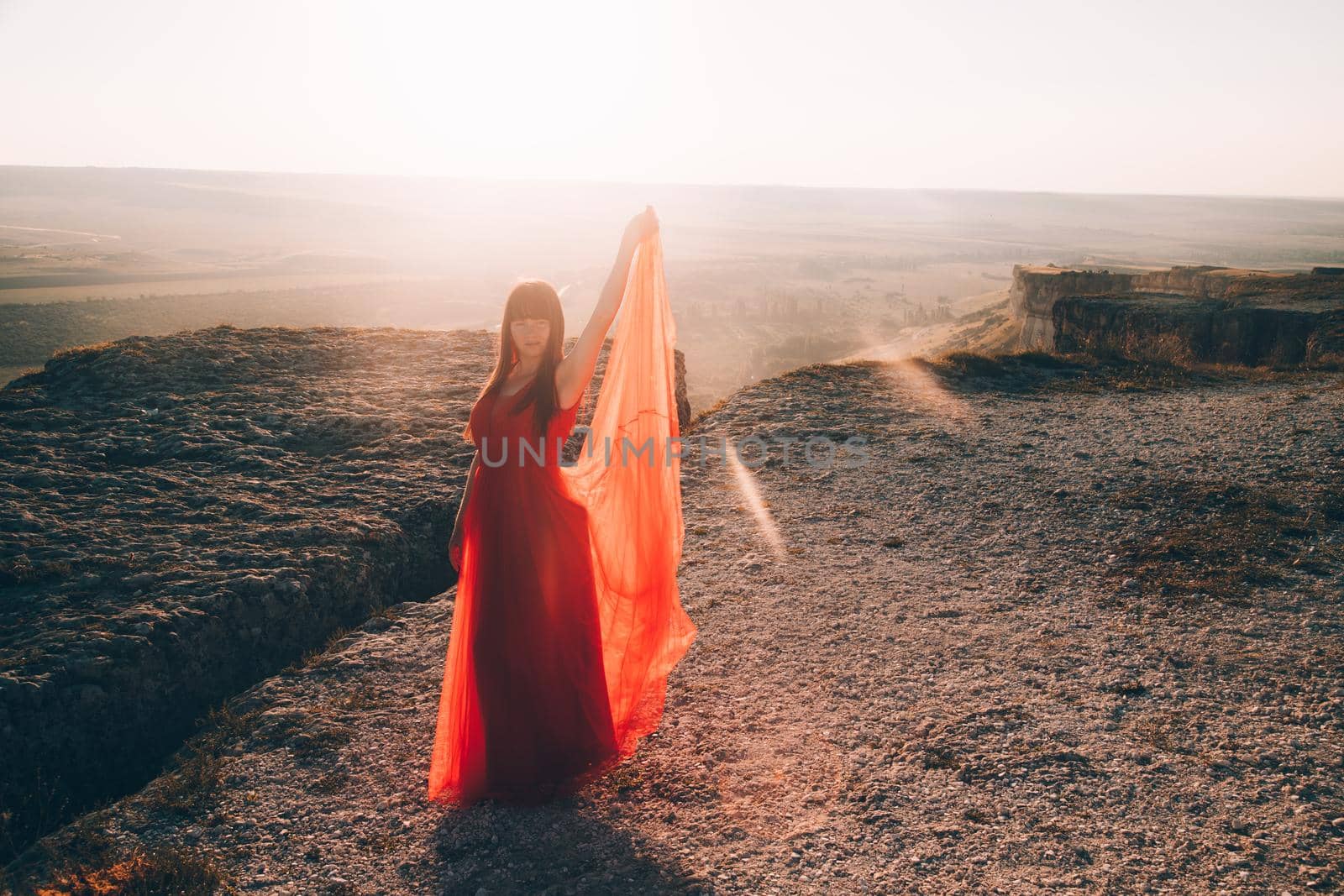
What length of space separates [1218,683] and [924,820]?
2495 millimetres

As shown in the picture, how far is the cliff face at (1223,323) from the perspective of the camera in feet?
45.4

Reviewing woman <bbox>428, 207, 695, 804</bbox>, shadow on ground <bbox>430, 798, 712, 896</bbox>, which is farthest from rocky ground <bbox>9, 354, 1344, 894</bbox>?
woman <bbox>428, 207, 695, 804</bbox>

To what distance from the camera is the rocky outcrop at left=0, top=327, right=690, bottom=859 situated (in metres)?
4.89

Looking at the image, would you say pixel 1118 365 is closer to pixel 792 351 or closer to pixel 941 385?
pixel 941 385

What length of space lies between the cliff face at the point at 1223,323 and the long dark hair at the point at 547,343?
13338 mm

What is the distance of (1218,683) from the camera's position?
4840 millimetres

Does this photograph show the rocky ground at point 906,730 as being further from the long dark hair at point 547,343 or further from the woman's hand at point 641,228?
the woman's hand at point 641,228

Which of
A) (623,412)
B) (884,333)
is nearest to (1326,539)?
(623,412)

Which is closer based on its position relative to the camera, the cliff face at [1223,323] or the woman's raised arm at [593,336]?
the woman's raised arm at [593,336]

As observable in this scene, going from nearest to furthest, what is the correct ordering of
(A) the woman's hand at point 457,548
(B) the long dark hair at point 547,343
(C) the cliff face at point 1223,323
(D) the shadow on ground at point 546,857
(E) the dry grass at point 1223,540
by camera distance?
1. (D) the shadow on ground at point 546,857
2. (B) the long dark hair at point 547,343
3. (A) the woman's hand at point 457,548
4. (E) the dry grass at point 1223,540
5. (C) the cliff face at point 1223,323

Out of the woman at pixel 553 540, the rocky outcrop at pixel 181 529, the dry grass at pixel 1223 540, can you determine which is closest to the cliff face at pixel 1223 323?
the dry grass at pixel 1223 540

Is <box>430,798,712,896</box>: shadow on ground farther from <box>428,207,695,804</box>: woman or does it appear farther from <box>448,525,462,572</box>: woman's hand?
<box>448,525,462,572</box>: woman's hand

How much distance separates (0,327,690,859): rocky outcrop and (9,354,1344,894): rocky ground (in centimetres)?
52

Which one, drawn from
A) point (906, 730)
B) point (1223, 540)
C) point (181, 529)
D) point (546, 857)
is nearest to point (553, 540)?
point (546, 857)
